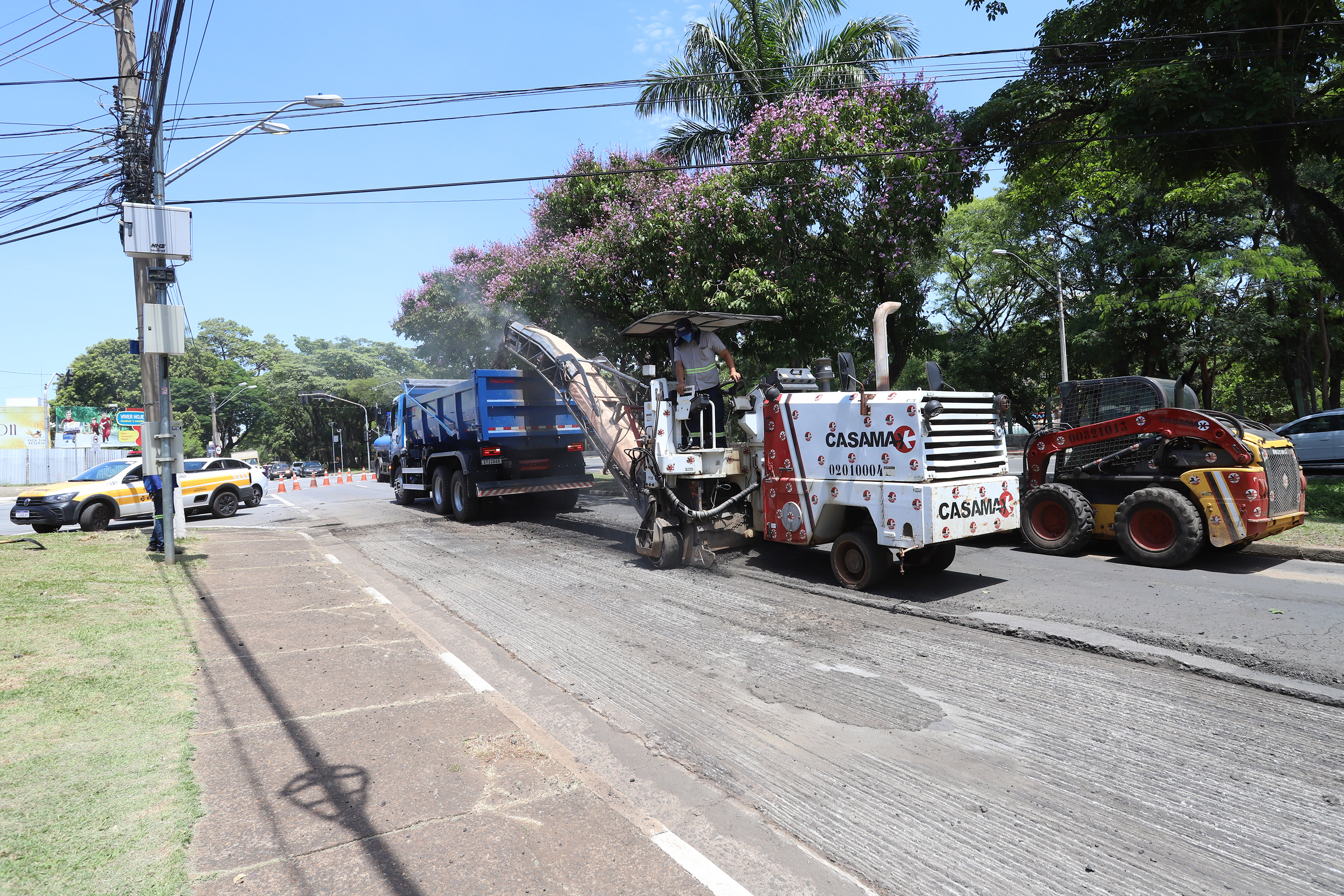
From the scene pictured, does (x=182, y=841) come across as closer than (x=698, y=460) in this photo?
Yes

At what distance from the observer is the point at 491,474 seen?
14906 mm

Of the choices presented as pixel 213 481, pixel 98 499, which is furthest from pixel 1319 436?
pixel 98 499

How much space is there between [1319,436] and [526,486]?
1826cm

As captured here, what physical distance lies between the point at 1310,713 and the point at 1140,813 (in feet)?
6.13

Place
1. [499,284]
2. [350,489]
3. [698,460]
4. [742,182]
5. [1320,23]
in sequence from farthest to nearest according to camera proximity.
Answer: [350,489], [499,284], [742,182], [1320,23], [698,460]

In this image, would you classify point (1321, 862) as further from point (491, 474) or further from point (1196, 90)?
point (491, 474)

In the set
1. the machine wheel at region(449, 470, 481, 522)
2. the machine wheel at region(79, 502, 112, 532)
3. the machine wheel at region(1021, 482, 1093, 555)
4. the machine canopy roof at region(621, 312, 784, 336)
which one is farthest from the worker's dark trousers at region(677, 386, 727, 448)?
the machine wheel at region(79, 502, 112, 532)

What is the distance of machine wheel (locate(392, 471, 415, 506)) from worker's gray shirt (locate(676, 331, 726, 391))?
11034 millimetres

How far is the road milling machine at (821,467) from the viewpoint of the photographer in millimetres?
7531

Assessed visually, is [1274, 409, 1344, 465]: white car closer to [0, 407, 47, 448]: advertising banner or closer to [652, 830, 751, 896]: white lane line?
[652, 830, 751, 896]: white lane line

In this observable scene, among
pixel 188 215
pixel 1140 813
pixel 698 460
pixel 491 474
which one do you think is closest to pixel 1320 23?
pixel 698 460

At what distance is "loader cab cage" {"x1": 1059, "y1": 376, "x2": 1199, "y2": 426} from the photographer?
9.51m

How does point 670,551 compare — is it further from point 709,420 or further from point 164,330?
point 164,330

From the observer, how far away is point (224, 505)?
19547mm
